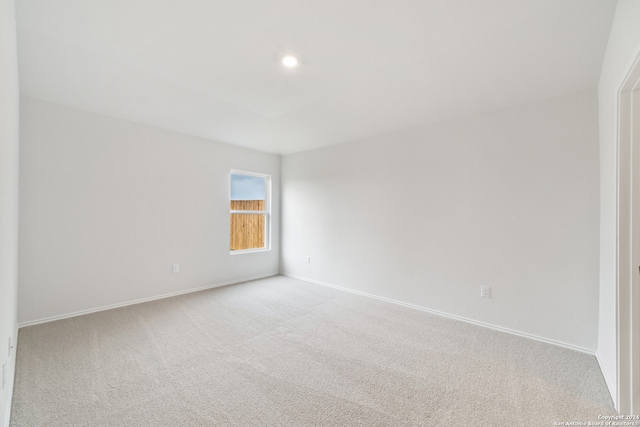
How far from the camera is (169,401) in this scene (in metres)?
1.67

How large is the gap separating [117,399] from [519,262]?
353 centimetres

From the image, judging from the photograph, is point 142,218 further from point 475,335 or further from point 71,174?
point 475,335

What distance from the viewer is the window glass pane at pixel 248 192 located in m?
4.58

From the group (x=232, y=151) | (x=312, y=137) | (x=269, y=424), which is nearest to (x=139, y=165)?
(x=232, y=151)

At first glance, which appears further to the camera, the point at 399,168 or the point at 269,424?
the point at 399,168

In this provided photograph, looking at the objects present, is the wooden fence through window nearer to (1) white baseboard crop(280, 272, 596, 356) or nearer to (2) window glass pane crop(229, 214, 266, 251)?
(2) window glass pane crop(229, 214, 266, 251)

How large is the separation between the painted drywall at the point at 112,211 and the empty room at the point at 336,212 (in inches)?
0.9

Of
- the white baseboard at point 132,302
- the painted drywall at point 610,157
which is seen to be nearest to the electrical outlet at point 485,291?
the painted drywall at point 610,157

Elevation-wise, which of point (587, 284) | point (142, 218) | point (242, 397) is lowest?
point (242, 397)

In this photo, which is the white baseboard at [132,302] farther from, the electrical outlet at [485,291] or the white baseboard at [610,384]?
the white baseboard at [610,384]

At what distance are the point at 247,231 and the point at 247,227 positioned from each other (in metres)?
0.07

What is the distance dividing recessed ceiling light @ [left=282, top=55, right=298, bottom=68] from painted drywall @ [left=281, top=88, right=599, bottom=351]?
1805 millimetres

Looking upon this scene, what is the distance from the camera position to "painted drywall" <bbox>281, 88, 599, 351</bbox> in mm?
2371

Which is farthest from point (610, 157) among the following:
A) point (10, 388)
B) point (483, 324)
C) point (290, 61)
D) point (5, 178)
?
point (10, 388)
